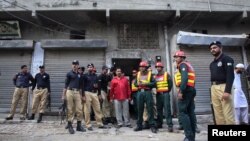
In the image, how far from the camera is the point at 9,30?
37.7 ft

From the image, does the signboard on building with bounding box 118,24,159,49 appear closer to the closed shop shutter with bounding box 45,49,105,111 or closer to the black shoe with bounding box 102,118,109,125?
the closed shop shutter with bounding box 45,49,105,111

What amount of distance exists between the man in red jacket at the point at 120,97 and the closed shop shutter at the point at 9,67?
428 cm

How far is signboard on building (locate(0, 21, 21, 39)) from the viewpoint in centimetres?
1141

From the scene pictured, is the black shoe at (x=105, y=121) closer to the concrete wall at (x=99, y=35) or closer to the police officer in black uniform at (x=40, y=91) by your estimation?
the police officer in black uniform at (x=40, y=91)

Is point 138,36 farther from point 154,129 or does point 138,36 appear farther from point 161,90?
point 154,129

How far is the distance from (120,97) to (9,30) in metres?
5.60

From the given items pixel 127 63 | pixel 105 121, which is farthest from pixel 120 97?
pixel 127 63

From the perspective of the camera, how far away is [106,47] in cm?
1140

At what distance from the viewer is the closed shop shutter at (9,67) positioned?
11.1 meters

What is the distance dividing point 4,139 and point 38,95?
3.13 metres

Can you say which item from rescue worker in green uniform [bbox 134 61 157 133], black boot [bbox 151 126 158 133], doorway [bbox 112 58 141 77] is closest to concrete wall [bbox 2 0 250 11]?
doorway [bbox 112 58 141 77]

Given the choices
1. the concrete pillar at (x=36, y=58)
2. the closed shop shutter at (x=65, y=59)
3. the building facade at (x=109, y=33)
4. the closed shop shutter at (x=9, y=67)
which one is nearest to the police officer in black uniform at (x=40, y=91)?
the building facade at (x=109, y=33)

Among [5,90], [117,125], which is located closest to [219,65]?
[117,125]

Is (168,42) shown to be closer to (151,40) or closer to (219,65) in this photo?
(151,40)
